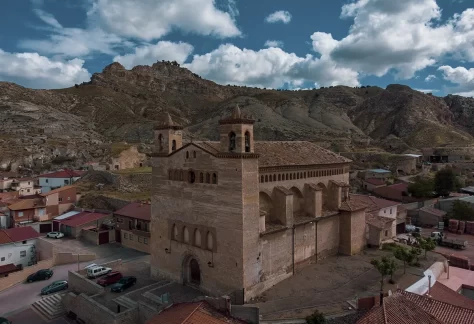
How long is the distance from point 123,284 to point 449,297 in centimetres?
2364

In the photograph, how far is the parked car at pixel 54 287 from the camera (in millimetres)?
31033

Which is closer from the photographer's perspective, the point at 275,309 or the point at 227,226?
the point at 275,309

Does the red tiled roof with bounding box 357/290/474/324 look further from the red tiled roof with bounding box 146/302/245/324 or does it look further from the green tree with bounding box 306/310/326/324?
the red tiled roof with bounding box 146/302/245/324

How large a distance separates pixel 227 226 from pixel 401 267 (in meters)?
15.9

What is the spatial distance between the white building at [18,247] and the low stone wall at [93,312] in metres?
14.1

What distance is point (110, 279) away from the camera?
93.6ft

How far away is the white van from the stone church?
533cm

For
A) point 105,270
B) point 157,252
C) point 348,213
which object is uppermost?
point 348,213

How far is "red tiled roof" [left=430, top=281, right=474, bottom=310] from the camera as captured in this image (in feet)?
74.2

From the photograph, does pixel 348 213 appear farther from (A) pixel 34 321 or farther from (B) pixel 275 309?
(A) pixel 34 321

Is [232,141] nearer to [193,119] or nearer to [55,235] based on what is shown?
[55,235]

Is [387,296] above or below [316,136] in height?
below

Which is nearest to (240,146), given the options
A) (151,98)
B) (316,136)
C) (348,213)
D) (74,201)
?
(348,213)

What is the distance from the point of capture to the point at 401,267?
2866cm
